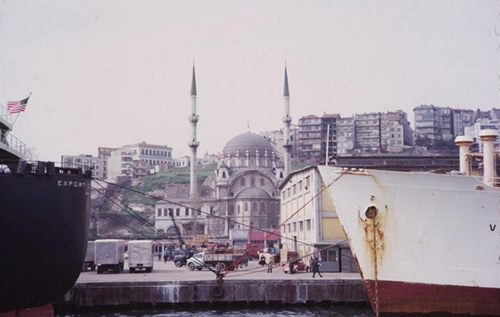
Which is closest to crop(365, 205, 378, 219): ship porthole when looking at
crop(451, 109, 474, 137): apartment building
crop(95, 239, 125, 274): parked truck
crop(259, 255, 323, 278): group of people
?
crop(259, 255, 323, 278): group of people

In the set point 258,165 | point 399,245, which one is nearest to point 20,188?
point 399,245

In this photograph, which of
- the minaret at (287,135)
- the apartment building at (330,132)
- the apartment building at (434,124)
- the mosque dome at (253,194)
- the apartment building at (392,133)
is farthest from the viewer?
the apartment building at (434,124)

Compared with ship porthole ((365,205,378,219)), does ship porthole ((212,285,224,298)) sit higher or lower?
lower

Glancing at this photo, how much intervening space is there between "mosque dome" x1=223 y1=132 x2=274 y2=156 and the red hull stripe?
Result: 90812 millimetres

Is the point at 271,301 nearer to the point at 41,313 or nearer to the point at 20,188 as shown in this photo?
the point at 41,313

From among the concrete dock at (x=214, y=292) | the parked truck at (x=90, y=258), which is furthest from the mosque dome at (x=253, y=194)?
the concrete dock at (x=214, y=292)

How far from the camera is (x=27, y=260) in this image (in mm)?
18141

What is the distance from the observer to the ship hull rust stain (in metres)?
25.7

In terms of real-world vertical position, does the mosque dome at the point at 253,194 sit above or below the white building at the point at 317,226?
above

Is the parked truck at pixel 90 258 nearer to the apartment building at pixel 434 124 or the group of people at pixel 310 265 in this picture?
the group of people at pixel 310 265

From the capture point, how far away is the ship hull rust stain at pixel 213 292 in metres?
25.7

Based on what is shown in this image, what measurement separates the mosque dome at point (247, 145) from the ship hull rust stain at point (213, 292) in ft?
277

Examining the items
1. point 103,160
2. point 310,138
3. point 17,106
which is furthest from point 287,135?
point 17,106

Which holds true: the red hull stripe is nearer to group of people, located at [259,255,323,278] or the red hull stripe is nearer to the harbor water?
the harbor water
